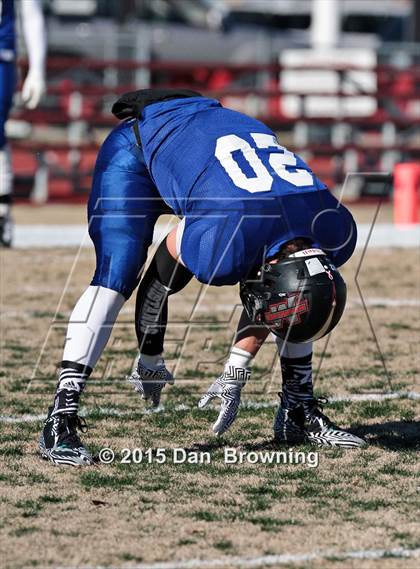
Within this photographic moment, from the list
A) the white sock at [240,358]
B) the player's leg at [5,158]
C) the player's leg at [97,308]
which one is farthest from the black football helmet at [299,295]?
the player's leg at [5,158]

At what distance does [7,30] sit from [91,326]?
17.4 ft

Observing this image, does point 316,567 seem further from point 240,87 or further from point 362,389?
point 240,87

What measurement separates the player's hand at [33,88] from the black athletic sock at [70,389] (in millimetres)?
4608

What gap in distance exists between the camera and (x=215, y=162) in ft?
15.0

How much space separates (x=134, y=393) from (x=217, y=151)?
1.59 meters

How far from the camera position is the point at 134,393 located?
586 centimetres

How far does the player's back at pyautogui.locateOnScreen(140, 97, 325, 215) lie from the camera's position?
4473 millimetres

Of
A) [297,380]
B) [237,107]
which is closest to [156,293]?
[297,380]

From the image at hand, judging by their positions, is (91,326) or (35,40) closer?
(91,326)

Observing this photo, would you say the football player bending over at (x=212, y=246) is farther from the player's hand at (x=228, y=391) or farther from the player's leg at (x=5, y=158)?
the player's leg at (x=5, y=158)

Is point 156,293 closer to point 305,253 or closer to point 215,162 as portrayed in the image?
point 215,162

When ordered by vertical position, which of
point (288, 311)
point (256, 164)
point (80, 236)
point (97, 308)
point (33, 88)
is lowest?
point (80, 236)

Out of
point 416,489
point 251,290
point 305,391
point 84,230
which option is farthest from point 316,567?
point 84,230

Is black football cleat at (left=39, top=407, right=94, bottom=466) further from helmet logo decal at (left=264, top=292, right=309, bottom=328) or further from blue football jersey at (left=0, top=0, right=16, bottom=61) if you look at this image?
blue football jersey at (left=0, top=0, right=16, bottom=61)
